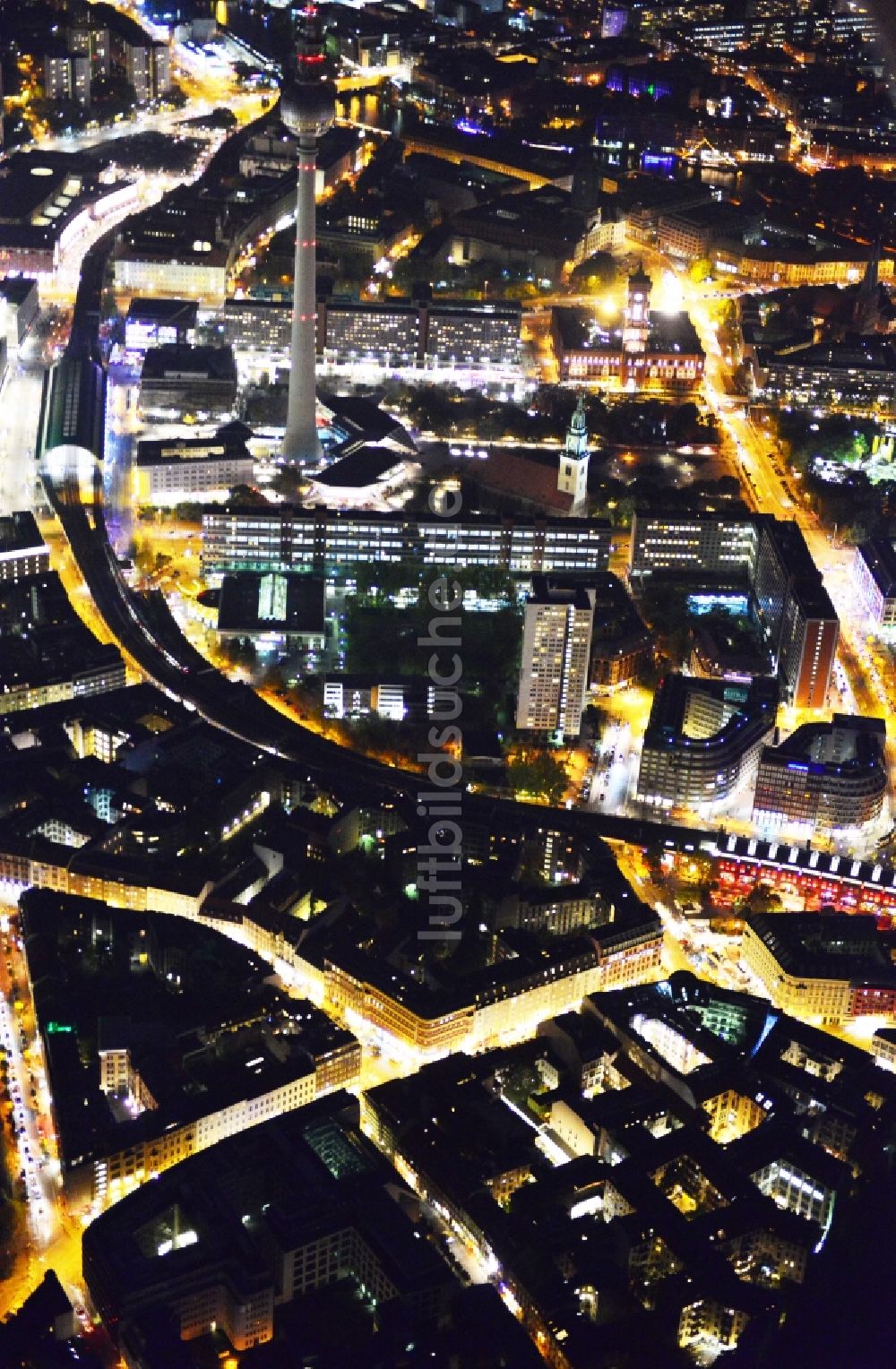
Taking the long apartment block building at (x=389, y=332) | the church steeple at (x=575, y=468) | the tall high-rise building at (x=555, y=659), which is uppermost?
the long apartment block building at (x=389, y=332)

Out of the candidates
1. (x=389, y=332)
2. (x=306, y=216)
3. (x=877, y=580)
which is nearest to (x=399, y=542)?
(x=306, y=216)

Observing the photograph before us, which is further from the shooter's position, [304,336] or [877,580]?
[304,336]

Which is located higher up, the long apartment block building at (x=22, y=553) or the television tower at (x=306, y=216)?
the television tower at (x=306, y=216)

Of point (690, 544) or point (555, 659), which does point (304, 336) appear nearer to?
point (690, 544)

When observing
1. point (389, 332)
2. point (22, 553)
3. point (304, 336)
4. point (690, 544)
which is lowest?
point (22, 553)

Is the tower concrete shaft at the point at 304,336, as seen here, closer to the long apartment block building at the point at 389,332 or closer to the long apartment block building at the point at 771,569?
the long apartment block building at the point at 389,332

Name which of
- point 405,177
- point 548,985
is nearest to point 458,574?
point 548,985

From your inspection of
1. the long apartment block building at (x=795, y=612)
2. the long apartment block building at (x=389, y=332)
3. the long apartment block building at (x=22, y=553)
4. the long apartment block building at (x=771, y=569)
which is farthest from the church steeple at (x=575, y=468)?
the long apartment block building at (x=22, y=553)
